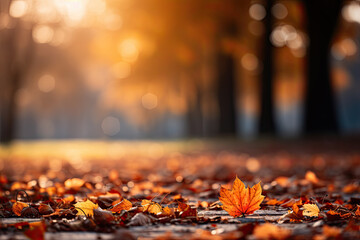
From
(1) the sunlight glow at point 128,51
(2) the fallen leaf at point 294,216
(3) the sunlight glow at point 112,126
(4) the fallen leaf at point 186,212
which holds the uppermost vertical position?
(1) the sunlight glow at point 128,51

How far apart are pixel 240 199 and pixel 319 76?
1327 centimetres

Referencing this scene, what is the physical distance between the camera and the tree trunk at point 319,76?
15719 mm

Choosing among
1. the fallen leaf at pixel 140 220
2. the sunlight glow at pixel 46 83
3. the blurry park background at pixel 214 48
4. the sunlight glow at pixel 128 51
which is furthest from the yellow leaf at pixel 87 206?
the sunlight glow at pixel 46 83

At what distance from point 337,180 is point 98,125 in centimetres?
6670

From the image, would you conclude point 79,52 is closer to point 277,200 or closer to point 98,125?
point 98,125

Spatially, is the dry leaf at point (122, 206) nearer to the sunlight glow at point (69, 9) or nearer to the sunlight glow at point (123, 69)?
the sunlight glow at point (69, 9)

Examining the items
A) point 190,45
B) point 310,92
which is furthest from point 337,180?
point 190,45

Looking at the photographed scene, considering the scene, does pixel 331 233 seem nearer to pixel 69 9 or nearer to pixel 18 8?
pixel 18 8

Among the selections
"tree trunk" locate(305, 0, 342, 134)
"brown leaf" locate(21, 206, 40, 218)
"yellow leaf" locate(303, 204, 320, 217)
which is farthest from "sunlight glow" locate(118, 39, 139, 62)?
"yellow leaf" locate(303, 204, 320, 217)

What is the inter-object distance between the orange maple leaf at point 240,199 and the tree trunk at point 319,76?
1312 cm

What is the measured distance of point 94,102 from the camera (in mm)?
62344

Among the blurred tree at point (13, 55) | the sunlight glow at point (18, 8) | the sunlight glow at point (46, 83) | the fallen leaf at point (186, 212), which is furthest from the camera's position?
the sunlight glow at point (46, 83)

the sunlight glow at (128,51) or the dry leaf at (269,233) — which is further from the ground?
the sunlight glow at (128,51)

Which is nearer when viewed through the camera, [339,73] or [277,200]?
[277,200]
